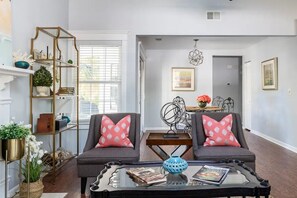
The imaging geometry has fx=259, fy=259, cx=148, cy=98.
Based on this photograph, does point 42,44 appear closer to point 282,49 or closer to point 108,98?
point 108,98

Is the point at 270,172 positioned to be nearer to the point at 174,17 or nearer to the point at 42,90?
the point at 174,17

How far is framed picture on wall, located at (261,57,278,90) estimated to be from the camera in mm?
6176

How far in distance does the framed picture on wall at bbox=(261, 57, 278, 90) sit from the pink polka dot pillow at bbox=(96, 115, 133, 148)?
4349 millimetres

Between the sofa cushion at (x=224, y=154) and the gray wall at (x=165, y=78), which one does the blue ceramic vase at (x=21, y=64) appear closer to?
the sofa cushion at (x=224, y=154)

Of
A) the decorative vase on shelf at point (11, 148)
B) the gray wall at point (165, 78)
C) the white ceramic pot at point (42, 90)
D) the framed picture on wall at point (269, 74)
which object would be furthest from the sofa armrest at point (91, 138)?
the gray wall at point (165, 78)

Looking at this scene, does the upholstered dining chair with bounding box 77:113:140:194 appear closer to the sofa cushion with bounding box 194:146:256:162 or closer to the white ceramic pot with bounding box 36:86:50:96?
the sofa cushion with bounding box 194:146:256:162

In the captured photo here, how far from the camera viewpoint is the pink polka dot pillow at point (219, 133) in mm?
3291

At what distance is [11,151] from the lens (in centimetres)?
226

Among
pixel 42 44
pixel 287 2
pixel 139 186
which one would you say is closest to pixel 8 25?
pixel 42 44

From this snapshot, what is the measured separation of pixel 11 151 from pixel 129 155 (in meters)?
1.25

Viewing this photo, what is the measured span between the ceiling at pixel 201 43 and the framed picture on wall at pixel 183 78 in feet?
2.39

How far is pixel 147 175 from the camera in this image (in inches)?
84.0

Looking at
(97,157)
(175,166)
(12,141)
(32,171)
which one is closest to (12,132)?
(12,141)

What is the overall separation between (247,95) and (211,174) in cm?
687
